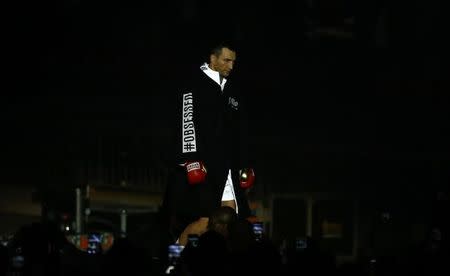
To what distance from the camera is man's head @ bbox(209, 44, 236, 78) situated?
793cm

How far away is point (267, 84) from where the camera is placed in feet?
47.2

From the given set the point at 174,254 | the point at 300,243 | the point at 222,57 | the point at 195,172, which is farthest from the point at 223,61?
the point at 174,254

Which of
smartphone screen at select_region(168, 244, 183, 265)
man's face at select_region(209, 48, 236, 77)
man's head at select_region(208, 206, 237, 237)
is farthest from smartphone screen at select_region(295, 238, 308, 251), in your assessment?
man's face at select_region(209, 48, 236, 77)

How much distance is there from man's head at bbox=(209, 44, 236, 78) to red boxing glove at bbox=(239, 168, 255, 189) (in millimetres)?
933

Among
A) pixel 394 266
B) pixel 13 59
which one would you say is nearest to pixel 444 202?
pixel 394 266

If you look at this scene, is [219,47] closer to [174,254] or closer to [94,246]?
[94,246]

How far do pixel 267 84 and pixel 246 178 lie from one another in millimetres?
6265

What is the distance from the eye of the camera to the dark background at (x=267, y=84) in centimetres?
1302

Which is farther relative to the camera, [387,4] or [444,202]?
[387,4]

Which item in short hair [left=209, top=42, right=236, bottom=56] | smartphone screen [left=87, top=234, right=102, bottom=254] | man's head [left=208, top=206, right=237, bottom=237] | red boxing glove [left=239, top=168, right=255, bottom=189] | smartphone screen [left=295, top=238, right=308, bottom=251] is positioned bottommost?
smartphone screen [left=87, top=234, right=102, bottom=254]

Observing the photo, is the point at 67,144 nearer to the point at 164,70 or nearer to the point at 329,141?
the point at 164,70

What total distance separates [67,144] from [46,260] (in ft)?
24.3

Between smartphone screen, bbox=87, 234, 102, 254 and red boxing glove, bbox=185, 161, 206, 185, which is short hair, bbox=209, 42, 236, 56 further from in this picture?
smartphone screen, bbox=87, 234, 102, 254

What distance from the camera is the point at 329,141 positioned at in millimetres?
14688
